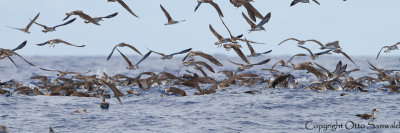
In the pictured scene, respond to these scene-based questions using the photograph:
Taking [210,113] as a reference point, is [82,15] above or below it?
above

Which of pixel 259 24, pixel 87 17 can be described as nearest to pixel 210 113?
pixel 259 24

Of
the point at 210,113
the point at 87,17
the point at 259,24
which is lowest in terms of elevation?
the point at 210,113

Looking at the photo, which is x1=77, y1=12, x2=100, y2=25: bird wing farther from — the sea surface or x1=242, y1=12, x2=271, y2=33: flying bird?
x1=242, y1=12, x2=271, y2=33: flying bird

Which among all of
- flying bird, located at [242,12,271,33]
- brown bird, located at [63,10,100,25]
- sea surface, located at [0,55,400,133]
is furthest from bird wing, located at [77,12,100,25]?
flying bird, located at [242,12,271,33]

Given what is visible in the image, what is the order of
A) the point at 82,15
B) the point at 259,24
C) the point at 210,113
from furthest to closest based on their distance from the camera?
the point at 210,113, the point at 82,15, the point at 259,24

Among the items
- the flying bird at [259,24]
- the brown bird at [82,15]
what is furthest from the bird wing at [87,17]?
the flying bird at [259,24]

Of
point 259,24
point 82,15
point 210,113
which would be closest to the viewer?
point 259,24

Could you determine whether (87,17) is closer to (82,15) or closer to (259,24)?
(82,15)

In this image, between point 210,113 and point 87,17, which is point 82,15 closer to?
point 87,17

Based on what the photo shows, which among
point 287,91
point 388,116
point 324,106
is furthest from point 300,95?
point 388,116

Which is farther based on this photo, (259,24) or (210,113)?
(210,113)

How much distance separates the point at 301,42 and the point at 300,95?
2.09 metres

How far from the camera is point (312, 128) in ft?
42.1

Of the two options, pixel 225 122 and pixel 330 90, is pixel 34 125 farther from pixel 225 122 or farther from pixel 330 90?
pixel 330 90
